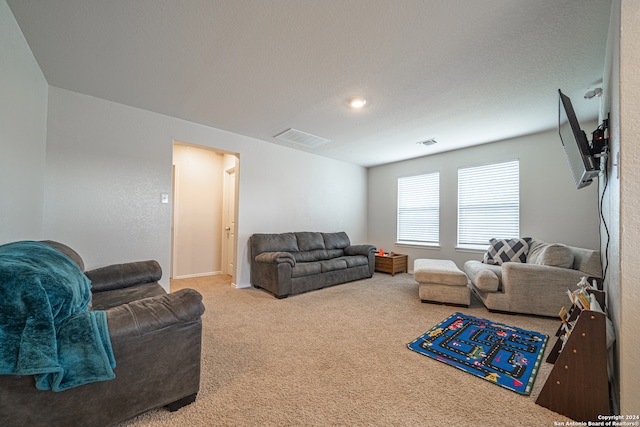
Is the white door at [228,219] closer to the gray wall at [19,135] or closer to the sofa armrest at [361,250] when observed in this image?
the sofa armrest at [361,250]

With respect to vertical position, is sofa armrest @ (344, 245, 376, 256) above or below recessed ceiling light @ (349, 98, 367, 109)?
below

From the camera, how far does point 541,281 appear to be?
111 inches

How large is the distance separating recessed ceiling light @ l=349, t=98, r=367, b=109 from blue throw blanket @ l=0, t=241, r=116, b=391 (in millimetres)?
2853

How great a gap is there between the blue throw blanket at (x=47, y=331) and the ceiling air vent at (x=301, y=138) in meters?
3.27

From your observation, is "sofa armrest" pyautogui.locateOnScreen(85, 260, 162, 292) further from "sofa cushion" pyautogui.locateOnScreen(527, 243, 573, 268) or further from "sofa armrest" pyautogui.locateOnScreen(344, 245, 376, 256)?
"sofa cushion" pyautogui.locateOnScreen(527, 243, 573, 268)

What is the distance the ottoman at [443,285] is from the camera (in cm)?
318

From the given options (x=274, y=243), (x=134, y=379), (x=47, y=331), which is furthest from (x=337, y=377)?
(x=274, y=243)

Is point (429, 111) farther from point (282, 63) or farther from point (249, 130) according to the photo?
point (249, 130)

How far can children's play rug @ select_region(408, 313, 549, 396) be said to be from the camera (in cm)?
178

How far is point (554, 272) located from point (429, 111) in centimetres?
228

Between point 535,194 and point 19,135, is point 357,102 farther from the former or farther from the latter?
point 535,194

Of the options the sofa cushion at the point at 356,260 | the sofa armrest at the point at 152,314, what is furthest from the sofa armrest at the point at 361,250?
the sofa armrest at the point at 152,314

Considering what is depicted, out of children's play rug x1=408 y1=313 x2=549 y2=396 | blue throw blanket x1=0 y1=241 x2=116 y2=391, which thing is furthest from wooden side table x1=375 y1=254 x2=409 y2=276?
blue throw blanket x1=0 y1=241 x2=116 y2=391

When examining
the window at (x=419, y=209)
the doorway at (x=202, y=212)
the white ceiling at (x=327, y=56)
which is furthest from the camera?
the window at (x=419, y=209)
